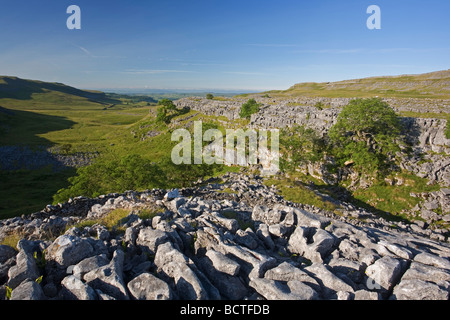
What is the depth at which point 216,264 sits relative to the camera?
9.82 meters

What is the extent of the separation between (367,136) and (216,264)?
147 feet

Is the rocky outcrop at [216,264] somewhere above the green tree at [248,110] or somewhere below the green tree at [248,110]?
below

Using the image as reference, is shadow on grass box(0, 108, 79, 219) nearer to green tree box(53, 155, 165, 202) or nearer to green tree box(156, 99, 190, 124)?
green tree box(53, 155, 165, 202)

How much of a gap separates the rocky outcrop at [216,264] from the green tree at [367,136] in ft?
92.4

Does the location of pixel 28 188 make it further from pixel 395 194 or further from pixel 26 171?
pixel 395 194

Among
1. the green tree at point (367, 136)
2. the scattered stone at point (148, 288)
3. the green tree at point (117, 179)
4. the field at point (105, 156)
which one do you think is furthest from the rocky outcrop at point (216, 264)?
the green tree at point (367, 136)

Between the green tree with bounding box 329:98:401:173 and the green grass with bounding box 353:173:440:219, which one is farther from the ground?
the green tree with bounding box 329:98:401:173

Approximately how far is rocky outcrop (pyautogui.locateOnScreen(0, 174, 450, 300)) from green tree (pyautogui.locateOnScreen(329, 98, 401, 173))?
28.2 metres

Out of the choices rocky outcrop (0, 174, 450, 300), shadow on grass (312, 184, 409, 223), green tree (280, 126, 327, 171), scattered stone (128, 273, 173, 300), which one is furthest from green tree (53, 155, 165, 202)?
scattered stone (128, 273, 173, 300)

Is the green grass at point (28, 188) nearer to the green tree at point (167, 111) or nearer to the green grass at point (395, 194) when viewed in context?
the green tree at point (167, 111)

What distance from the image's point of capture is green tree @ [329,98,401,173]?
128ft

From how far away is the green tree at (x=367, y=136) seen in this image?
3900 cm

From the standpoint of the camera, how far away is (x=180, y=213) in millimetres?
15609
